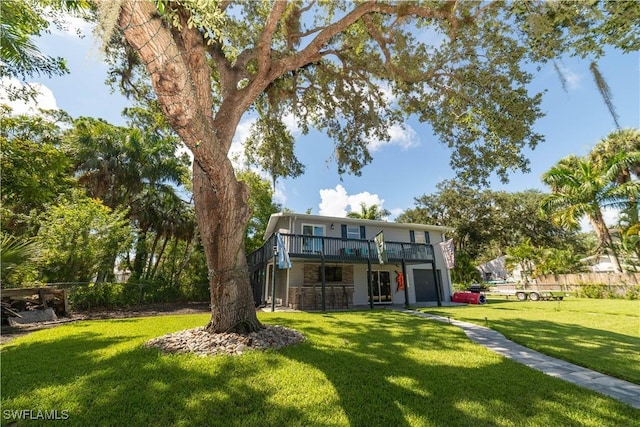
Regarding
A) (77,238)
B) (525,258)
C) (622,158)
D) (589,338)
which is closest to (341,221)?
(589,338)

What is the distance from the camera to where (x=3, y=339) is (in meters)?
6.71

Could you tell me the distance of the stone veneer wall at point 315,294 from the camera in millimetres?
13914

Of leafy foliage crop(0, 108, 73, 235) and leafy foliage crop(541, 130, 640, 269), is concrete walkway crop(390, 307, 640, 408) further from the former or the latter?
leafy foliage crop(541, 130, 640, 269)

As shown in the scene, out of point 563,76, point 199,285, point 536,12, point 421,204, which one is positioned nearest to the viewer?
point 563,76

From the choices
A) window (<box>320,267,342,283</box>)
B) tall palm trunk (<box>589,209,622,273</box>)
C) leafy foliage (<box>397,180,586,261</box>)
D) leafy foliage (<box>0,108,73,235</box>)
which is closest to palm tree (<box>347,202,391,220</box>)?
leafy foliage (<box>397,180,586,261</box>)

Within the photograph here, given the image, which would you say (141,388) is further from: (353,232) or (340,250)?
(353,232)

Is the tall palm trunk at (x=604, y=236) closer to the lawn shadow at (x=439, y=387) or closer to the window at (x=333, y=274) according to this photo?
the window at (x=333, y=274)

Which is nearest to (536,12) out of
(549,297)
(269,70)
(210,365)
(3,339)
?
(269,70)

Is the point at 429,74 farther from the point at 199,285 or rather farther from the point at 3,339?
the point at 199,285

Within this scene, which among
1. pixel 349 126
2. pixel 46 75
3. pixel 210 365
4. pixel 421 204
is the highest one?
pixel 421 204

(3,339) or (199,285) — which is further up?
(199,285)

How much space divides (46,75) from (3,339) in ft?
20.8

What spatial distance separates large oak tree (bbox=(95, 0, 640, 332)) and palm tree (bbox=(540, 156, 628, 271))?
16.3 meters

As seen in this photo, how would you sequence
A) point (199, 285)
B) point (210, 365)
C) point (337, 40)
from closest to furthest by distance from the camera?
point (210, 365) → point (337, 40) → point (199, 285)
